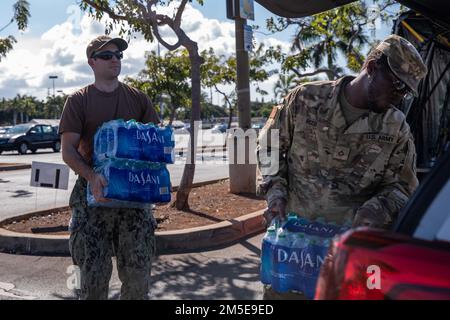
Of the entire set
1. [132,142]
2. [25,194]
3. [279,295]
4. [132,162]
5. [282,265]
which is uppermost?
[132,142]

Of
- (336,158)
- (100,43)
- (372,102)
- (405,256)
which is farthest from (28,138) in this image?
(405,256)

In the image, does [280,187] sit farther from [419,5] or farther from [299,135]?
[419,5]

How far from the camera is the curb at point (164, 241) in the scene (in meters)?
6.07

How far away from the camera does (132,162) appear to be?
10.8 ft

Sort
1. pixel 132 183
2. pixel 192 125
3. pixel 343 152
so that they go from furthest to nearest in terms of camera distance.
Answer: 1. pixel 192 125
2. pixel 132 183
3. pixel 343 152

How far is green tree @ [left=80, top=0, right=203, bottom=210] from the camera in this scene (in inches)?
312

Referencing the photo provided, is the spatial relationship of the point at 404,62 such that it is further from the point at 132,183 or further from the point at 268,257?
the point at 132,183

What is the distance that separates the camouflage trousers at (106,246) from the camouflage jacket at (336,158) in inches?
37.5

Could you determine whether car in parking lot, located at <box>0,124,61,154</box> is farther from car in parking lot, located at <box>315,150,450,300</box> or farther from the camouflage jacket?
car in parking lot, located at <box>315,150,450,300</box>

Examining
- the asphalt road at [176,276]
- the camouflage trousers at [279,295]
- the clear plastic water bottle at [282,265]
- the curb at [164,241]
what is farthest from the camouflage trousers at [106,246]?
the curb at [164,241]

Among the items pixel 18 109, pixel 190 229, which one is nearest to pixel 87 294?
pixel 190 229

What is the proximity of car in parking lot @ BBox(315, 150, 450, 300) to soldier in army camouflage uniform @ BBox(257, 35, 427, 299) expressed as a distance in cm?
106

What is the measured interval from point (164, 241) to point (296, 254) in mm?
4097

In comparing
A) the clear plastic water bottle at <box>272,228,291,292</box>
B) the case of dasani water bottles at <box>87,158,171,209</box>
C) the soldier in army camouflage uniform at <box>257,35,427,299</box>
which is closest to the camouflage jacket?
the soldier in army camouflage uniform at <box>257,35,427,299</box>
